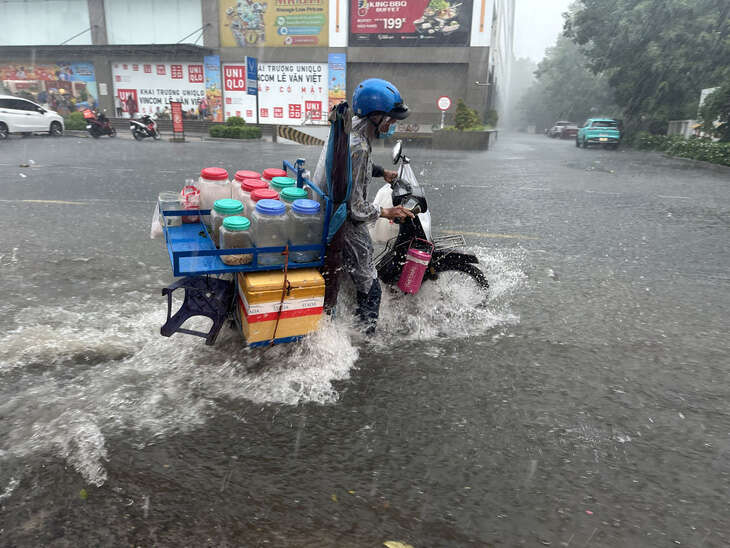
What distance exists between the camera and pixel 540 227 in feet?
24.0

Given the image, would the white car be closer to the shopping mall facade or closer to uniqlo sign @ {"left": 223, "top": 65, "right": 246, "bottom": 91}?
the shopping mall facade

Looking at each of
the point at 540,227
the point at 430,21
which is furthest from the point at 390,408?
the point at 430,21

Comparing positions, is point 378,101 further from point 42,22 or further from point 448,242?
point 42,22

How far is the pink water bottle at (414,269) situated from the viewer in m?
3.76

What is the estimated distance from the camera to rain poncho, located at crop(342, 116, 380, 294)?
302 centimetres

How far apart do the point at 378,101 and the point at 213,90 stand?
1339 inches

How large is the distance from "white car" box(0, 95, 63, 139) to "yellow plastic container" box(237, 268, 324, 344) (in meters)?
22.4

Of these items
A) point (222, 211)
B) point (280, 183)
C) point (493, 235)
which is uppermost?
point (280, 183)

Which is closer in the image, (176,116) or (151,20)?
(176,116)

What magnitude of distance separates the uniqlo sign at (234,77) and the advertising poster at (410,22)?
24.4 feet

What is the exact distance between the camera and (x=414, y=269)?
3805 millimetres

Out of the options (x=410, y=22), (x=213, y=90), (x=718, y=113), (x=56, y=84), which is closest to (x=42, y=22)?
(x=56, y=84)

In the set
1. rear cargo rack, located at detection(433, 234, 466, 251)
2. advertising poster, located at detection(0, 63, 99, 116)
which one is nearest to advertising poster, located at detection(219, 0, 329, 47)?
advertising poster, located at detection(0, 63, 99, 116)

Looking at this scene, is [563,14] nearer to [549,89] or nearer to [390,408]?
[549,89]
